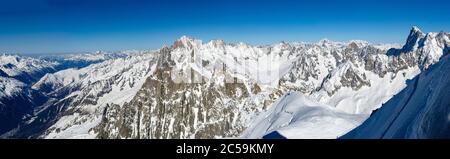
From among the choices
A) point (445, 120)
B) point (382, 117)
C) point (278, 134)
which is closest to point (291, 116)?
point (278, 134)
